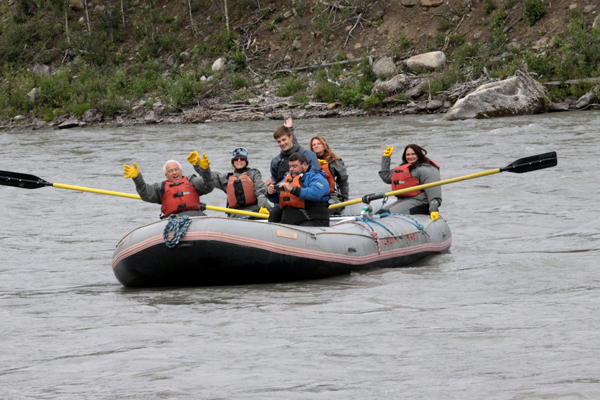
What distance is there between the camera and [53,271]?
266 inches

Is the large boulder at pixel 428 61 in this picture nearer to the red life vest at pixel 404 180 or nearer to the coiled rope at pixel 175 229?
the red life vest at pixel 404 180

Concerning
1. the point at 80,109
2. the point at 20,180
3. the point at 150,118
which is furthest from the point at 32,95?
the point at 20,180

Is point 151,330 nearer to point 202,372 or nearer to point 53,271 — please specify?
point 202,372

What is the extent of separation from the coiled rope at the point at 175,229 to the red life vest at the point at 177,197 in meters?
0.82

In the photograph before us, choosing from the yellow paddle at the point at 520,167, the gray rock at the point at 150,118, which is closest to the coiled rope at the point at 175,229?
the yellow paddle at the point at 520,167

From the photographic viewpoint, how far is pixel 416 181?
23.5 feet

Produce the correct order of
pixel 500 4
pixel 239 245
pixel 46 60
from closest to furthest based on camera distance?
pixel 239 245 < pixel 500 4 < pixel 46 60

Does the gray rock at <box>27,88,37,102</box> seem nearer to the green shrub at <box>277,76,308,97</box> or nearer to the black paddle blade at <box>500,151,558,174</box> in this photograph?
the green shrub at <box>277,76,308,97</box>

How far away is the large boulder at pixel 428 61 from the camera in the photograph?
68.6 feet

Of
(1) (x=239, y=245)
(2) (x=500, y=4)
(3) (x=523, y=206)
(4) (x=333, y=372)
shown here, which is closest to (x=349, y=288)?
(1) (x=239, y=245)

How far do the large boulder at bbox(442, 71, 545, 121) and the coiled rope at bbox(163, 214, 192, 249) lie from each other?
41.4 feet

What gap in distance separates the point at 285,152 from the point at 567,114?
11.8 metres

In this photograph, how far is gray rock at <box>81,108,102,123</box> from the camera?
22688 millimetres

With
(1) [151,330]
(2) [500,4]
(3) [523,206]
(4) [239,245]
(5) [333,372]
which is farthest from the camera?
(2) [500,4]
